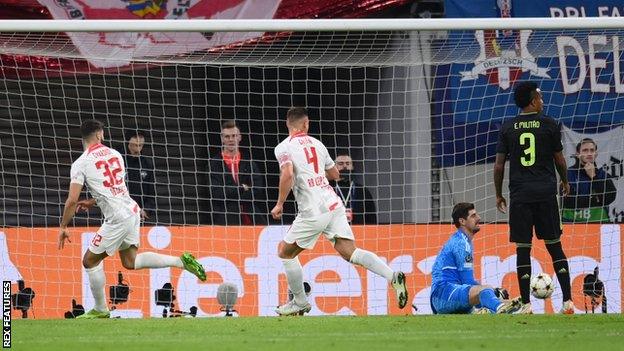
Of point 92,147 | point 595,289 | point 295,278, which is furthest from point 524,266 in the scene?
point 92,147

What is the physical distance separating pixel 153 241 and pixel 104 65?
2.50 meters

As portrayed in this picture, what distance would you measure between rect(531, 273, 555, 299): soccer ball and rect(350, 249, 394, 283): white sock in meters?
1.30

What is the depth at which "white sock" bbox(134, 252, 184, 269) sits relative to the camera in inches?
541

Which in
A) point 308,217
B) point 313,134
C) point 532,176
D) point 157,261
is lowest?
point 157,261

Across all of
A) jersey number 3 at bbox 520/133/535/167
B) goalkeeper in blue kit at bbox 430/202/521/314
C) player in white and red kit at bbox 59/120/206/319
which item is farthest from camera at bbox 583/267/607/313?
player in white and red kit at bbox 59/120/206/319

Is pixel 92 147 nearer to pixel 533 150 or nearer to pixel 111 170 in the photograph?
pixel 111 170

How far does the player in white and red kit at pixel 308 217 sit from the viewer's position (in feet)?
43.6

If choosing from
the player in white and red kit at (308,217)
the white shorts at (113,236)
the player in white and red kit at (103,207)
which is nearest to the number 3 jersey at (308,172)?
the player in white and red kit at (308,217)

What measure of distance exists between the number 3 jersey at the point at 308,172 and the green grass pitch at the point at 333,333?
4.73 ft

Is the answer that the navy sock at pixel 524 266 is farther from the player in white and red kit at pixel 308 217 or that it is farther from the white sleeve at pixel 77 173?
the white sleeve at pixel 77 173

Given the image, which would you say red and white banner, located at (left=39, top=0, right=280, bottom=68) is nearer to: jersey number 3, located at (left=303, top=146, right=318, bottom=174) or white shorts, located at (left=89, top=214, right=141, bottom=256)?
white shorts, located at (left=89, top=214, right=141, bottom=256)

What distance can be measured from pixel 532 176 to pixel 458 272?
4.58 feet

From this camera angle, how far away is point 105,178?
1348cm

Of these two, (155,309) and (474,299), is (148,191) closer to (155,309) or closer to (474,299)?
(155,309)
